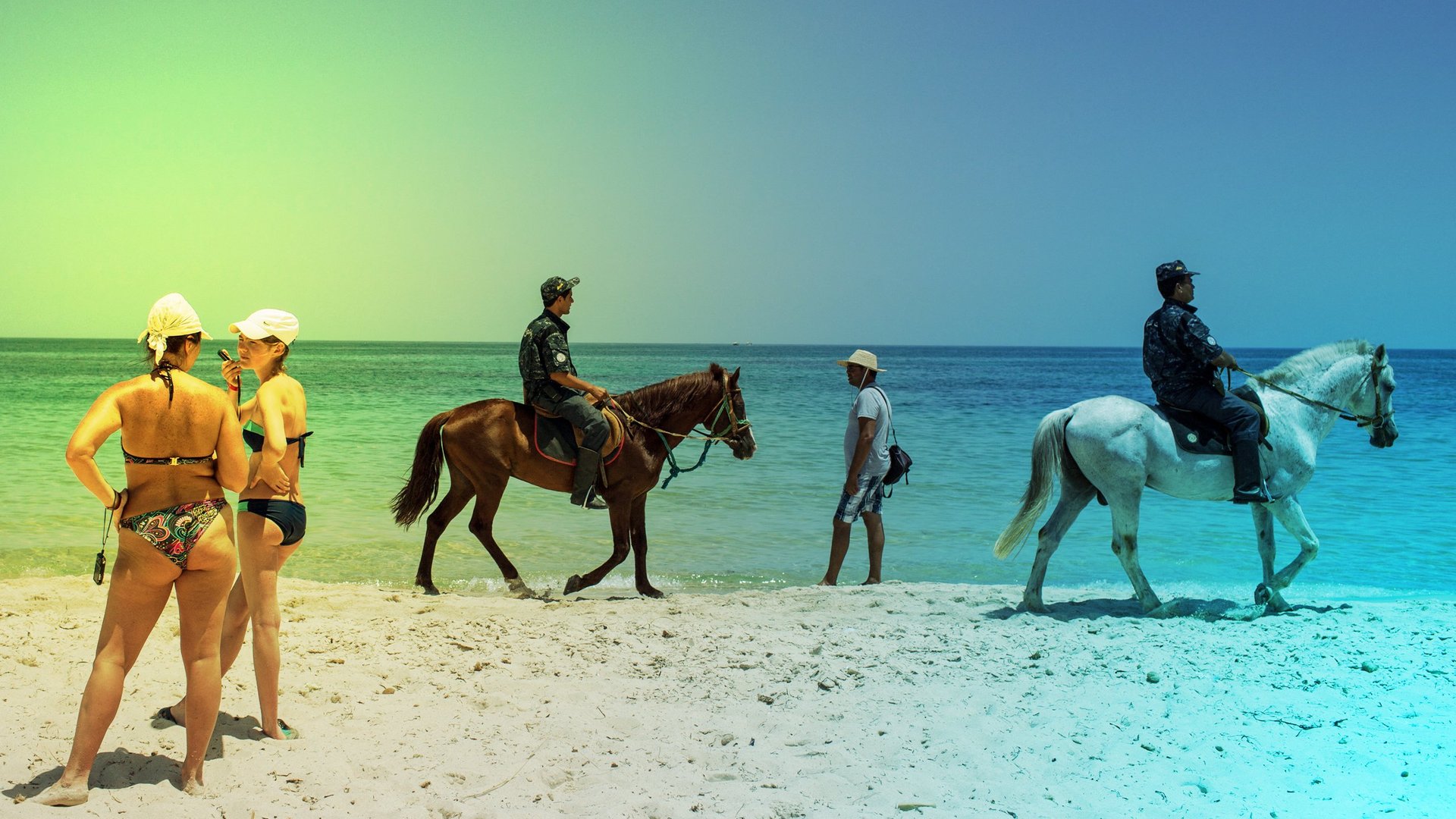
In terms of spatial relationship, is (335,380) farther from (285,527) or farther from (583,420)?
(285,527)

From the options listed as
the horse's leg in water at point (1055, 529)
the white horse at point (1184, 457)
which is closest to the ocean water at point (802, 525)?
the white horse at point (1184, 457)

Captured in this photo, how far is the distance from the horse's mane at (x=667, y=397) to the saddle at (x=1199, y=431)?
12.2 ft

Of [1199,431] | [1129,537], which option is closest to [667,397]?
[1129,537]

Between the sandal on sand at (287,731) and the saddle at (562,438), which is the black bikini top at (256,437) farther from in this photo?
the saddle at (562,438)

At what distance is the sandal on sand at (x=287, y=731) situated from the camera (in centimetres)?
466

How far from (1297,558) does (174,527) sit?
24.9 feet

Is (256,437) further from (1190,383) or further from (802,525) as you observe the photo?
(802,525)

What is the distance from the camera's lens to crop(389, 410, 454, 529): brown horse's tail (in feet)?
28.2

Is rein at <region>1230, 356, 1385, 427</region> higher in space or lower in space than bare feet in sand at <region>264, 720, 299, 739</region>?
higher

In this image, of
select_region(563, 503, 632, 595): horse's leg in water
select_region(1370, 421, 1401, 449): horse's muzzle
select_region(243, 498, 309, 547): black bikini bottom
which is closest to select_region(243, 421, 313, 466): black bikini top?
select_region(243, 498, 309, 547): black bikini bottom

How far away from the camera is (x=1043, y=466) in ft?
24.3

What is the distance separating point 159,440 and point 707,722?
2814 millimetres

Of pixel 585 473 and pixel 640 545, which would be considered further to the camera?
pixel 640 545

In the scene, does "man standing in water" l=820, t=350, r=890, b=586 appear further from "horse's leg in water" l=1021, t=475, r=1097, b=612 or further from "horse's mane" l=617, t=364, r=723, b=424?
"horse's leg in water" l=1021, t=475, r=1097, b=612
